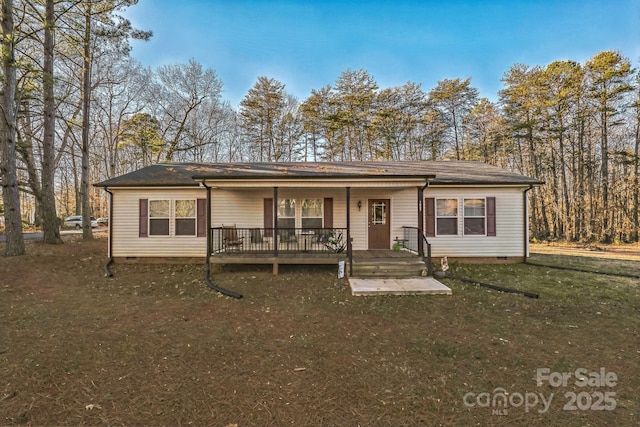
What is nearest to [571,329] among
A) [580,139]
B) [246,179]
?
[246,179]

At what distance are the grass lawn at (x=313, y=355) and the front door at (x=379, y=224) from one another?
137 inches

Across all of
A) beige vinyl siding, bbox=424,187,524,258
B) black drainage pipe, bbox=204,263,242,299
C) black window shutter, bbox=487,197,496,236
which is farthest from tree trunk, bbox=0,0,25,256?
black window shutter, bbox=487,197,496,236

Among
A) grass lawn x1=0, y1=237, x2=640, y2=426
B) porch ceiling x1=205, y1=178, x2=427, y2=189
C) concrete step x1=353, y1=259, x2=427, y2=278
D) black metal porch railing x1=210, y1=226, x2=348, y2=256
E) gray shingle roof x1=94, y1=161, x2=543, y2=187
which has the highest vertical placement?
gray shingle roof x1=94, y1=161, x2=543, y2=187

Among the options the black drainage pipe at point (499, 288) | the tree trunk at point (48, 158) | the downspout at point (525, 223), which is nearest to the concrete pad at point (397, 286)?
the black drainage pipe at point (499, 288)

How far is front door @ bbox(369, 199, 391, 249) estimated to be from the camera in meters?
10.1

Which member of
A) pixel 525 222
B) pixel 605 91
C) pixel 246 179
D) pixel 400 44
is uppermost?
pixel 400 44

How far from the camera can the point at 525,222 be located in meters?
9.56

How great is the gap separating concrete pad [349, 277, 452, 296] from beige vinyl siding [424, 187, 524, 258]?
117 inches

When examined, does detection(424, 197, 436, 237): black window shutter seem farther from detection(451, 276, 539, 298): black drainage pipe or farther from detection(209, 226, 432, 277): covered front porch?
detection(451, 276, 539, 298): black drainage pipe

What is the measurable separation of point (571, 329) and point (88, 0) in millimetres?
18257

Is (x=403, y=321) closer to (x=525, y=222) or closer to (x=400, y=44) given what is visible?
(x=525, y=222)

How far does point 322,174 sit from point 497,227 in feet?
21.3

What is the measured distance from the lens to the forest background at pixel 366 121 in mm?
13992

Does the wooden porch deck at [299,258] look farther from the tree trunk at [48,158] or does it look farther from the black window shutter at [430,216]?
the tree trunk at [48,158]
